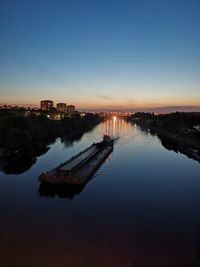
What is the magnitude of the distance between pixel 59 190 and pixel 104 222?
8.83 metres

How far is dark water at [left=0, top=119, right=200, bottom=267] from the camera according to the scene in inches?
656

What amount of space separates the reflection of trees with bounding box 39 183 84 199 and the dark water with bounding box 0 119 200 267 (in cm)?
9

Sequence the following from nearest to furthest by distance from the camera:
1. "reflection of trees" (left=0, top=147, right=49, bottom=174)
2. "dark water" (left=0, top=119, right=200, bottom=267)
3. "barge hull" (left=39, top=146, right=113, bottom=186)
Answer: "dark water" (left=0, top=119, right=200, bottom=267)
"barge hull" (left=39, top=146, right=113, bottom=186)
"reflection of trees" (left=0, top=147, right=49, bottom=174)

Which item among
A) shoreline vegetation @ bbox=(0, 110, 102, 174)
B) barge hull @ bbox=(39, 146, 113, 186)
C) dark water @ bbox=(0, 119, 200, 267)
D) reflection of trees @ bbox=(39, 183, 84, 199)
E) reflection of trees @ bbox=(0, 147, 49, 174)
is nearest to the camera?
dark water @ bbox=(0, 119, 200, 267)

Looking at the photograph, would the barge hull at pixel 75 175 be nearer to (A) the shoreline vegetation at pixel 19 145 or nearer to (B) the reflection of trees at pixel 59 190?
(B) the reflection of trees at pixel 59 190

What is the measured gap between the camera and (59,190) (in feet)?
96.4

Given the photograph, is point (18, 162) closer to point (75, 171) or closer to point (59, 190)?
point (75, 171)

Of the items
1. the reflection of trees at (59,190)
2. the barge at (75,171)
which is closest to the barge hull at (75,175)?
the barge at (75,171)

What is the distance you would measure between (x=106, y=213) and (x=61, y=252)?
7.12 m

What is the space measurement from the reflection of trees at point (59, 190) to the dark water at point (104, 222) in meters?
0.09

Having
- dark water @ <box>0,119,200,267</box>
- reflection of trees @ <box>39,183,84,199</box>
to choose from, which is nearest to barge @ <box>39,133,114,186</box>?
reflection of trees @ <box>39,183,84,199</box>

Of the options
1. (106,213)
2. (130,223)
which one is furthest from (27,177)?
(130,223)

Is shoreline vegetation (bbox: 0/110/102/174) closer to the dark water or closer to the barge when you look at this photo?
the dark water

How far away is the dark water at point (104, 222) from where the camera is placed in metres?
16.7
